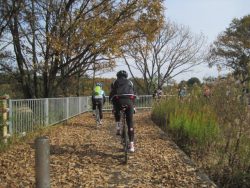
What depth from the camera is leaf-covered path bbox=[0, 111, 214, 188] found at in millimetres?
7285

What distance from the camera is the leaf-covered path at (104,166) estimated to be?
729 cm

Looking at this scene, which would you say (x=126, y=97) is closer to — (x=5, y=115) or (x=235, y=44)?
(x=5, y=115)

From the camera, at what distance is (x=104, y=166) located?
8492 millimetres

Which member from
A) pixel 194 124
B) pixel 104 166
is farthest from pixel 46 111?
pixel 104 166

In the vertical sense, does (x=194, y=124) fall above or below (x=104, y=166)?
above

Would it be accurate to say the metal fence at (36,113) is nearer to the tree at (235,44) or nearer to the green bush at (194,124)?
the green bush at (194,124)

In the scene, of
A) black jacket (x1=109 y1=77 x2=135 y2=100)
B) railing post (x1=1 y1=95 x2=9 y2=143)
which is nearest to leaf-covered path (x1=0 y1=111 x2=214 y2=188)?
railing post (x1=1 y1=95 x2=9 y2=143)

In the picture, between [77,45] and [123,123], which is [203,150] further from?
Result: [77,45]

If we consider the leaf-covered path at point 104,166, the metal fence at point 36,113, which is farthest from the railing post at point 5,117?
the leaf-covered path at point 104,166

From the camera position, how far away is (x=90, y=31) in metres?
19.0

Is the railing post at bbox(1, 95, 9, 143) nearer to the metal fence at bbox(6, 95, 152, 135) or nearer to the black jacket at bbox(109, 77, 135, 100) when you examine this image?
the metal fence at bbox(6, 95, 152, 135)

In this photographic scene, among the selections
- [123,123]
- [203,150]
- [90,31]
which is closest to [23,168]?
[123,123]

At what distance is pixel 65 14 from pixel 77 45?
4.83ft

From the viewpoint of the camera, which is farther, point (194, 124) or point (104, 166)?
point (194, 124)
